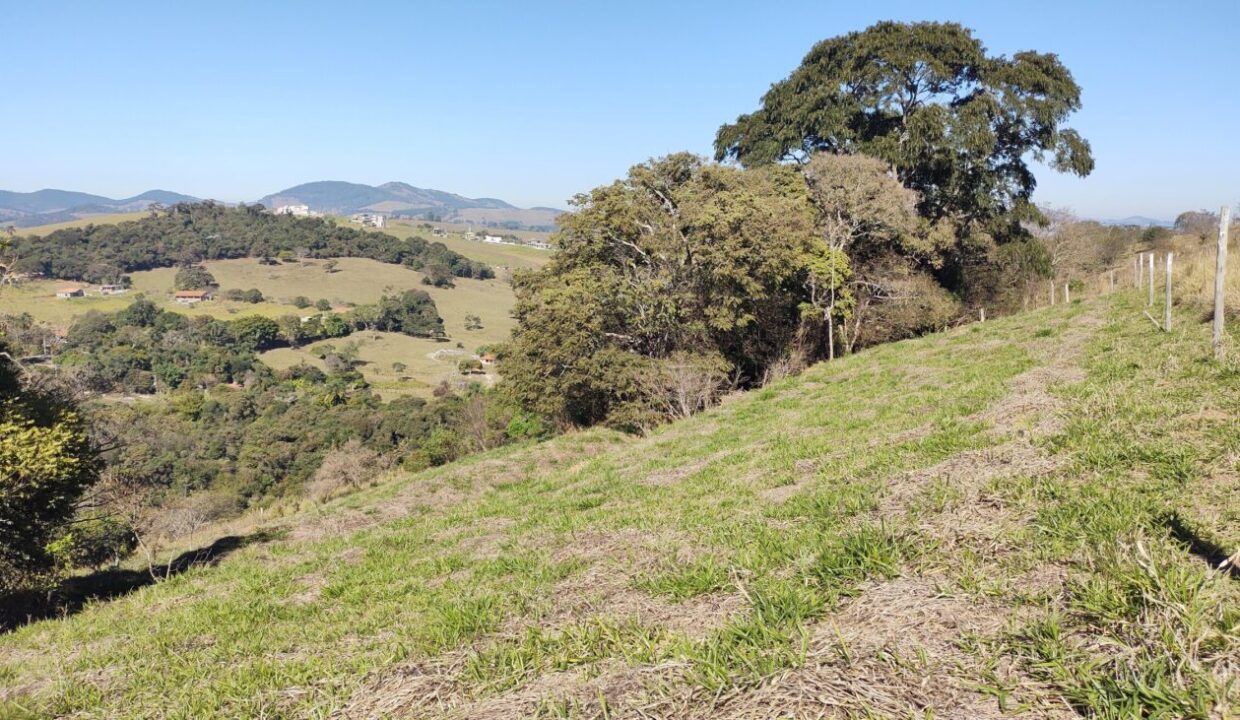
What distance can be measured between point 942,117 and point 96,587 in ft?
117

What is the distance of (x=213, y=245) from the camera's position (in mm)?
153000

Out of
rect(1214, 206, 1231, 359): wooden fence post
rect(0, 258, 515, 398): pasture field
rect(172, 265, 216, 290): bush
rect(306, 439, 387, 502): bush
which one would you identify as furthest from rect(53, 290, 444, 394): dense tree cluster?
rect(1214, 206, 1231, 359): wooden fence post

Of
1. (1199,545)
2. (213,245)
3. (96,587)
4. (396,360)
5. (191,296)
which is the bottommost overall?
(396,360)

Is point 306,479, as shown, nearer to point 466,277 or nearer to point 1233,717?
point 1233,717

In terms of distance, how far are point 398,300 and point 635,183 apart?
105m

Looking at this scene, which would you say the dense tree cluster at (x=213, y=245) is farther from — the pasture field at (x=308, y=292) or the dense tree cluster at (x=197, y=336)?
the dense tree cluster at (x=197, y=336)

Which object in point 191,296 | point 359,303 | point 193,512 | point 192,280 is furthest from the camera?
point 192,280

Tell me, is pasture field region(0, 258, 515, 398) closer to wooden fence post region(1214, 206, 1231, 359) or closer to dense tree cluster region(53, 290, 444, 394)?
dense tree cluster region(53, 290, 444, 394)

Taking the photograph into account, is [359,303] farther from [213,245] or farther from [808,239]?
[808,239]

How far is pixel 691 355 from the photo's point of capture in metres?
23.9

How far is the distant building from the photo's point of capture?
120 metres

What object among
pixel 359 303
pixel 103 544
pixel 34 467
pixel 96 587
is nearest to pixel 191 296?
pixel 359 303

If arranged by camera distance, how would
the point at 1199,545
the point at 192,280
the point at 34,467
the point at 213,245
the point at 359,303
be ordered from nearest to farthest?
the point at 1199,545 → the point at 34,467 → the point at 359,303 → the point at 192,280 → the point at 213,245

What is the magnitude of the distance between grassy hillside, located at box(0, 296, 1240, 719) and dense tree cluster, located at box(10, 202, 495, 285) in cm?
14796
